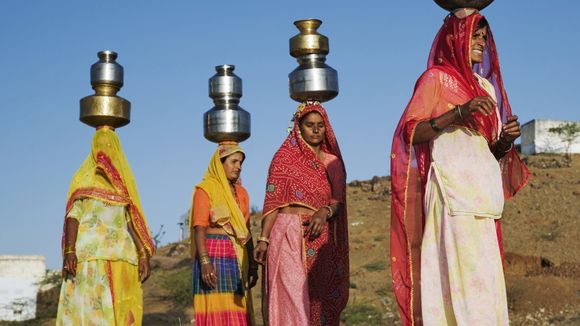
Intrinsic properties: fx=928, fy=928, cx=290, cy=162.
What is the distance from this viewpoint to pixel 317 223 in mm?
7035

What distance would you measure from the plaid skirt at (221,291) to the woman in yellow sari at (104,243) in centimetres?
61

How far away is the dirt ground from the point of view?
17.3 metres

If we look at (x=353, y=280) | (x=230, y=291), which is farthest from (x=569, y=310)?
(x=230, y=291)

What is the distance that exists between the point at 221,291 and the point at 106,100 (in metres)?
2.15

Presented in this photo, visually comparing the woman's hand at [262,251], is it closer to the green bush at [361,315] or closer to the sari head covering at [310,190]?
the sari head covering at [310,190]

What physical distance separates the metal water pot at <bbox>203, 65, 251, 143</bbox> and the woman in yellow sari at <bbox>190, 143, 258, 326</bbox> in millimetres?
531

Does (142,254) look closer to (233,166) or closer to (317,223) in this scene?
(233,166)

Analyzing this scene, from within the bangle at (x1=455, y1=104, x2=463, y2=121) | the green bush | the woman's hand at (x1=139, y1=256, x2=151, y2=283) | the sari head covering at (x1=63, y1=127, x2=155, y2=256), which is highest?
the sari head covering at (x1=63, y1=127, x2=155, y2=256)

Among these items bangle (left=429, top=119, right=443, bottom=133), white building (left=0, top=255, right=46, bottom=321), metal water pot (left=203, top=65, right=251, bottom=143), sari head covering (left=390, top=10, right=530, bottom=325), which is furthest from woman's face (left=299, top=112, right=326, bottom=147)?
white building (left=0, top=255, right=46, bottom=321)

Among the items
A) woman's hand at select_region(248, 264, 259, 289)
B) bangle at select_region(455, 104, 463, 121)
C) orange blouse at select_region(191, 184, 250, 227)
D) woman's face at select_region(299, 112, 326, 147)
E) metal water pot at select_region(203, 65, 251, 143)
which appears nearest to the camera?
bangle at select_region(455, 104, 463, 121)

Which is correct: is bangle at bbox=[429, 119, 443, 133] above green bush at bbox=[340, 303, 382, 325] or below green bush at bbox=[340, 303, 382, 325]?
above

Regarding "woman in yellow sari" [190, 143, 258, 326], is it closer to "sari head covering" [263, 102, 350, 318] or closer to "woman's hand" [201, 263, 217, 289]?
"woman's hand" [201, 263, 217, 289]

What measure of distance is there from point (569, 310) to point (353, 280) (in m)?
7.66

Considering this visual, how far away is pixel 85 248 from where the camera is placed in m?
8.28
